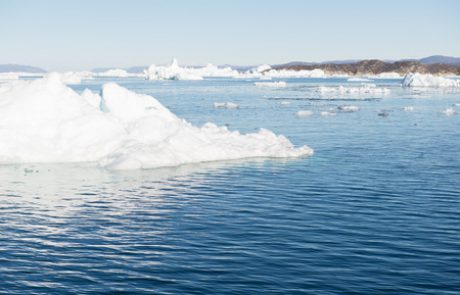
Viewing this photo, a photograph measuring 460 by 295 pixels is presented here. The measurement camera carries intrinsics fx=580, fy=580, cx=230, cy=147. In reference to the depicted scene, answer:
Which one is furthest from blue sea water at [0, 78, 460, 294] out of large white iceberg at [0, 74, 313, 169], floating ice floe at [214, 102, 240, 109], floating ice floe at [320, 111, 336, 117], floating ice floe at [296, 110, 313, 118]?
floating ice floe at [214, 102, 240, 109]

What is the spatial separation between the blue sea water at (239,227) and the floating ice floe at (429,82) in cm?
10105

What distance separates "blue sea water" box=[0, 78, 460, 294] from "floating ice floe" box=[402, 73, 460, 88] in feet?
332

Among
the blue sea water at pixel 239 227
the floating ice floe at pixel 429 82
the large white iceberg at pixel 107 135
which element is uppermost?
the floating ice floe at pixel 429 82

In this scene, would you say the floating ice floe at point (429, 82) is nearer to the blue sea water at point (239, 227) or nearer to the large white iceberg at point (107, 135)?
the blue sea water at point (239, 227)

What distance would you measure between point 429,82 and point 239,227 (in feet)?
392

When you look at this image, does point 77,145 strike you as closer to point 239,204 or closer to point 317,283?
point 239,204

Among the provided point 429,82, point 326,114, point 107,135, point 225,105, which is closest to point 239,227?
point 107,135

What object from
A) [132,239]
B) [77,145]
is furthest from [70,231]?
[77,145]

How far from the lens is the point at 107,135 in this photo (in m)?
29.6

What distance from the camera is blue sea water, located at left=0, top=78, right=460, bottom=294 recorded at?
12594 millimetres

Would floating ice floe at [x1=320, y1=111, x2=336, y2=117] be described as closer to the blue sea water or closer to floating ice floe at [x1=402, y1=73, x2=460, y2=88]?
the blue sea water

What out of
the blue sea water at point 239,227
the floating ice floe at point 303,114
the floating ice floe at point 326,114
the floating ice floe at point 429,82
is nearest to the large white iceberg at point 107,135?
the blue sea water at point 239,227

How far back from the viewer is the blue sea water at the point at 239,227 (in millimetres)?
12594

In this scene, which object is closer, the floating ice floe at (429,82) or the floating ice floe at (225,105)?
the floating ice floe at (225,105)
